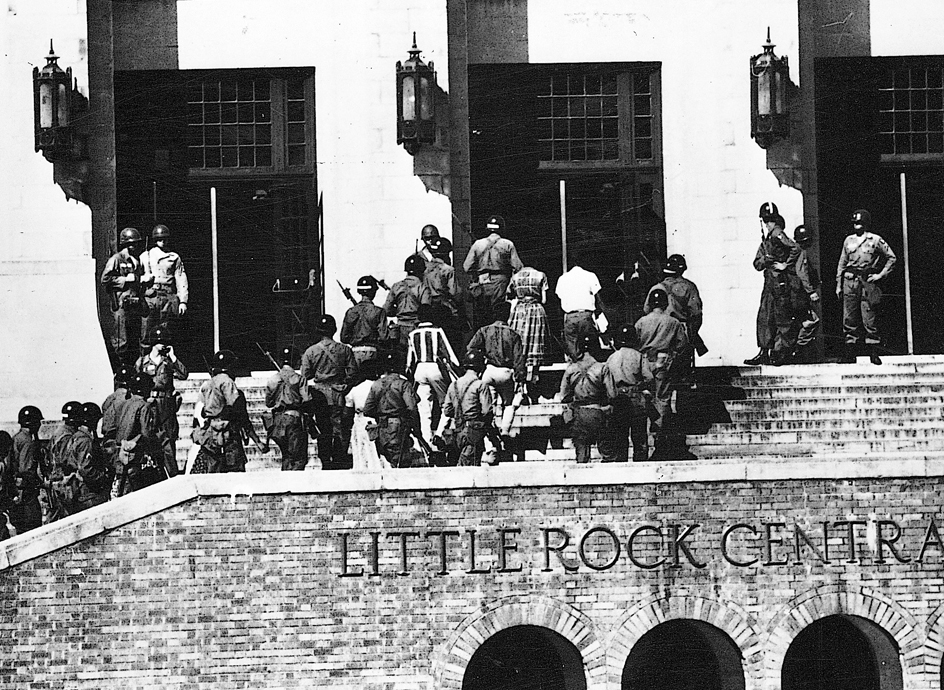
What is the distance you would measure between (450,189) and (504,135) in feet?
5.55

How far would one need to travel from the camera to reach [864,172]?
107 feet

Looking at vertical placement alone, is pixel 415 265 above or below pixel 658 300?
above

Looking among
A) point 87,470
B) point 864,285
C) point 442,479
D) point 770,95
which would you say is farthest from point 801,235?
point 87,470

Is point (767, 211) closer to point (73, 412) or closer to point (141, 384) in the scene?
point (141, 384)

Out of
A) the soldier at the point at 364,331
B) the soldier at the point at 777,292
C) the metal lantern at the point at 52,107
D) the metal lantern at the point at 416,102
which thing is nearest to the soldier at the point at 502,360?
the soldier at the point at 364,331

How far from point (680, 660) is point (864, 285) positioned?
234 inches

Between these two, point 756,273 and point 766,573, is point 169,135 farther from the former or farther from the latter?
point 766,573

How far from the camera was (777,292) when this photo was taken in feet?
93.9

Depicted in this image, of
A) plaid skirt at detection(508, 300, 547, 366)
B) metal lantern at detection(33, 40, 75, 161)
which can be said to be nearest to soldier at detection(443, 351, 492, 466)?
plaid skirt at detection(508, 300, 547, 366)

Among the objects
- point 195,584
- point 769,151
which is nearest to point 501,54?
point 769,151

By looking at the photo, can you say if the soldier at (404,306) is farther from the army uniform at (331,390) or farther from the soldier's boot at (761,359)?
the soldier's boot at (761,359)

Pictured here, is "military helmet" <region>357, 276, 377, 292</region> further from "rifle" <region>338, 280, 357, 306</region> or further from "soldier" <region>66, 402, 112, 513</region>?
"soldier" <region>66, 402, 112, 513</region>

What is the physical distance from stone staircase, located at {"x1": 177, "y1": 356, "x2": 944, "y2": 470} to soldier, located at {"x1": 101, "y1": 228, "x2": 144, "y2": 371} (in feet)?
3.55

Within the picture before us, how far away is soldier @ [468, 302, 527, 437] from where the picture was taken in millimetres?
26219
